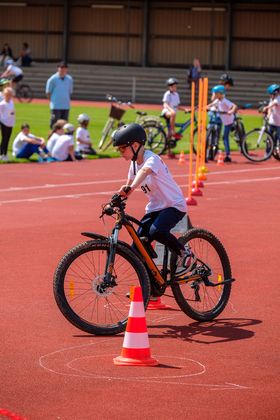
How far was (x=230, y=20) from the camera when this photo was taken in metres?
57.9

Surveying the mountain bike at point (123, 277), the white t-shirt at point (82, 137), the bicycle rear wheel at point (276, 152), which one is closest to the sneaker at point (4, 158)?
the white t-shirt at point (82, 137)

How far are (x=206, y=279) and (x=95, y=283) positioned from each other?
1.11 meters

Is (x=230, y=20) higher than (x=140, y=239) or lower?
higher

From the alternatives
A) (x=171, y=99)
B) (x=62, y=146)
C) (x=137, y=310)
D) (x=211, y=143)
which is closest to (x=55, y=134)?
(x=62, y=146)

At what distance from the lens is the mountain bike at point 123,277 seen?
9.56 meters

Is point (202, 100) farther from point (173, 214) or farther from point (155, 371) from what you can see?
point (155, 371)

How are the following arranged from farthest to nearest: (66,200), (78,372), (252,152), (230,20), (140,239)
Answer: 1. (230,20)
2. (252,152)
3. (66,200)
4. (140,239)
5. (78,372)

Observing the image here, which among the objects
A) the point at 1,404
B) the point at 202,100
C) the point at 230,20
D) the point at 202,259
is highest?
the point at 230,20

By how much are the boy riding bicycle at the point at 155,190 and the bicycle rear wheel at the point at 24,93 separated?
140ft

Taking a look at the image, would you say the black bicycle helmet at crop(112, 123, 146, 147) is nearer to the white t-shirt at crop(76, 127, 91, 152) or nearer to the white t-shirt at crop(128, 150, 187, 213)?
the white t-shirt at crop(128, 150, 187, 213)

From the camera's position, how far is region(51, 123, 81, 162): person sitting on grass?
1019 inches

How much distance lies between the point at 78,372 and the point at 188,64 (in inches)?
2040

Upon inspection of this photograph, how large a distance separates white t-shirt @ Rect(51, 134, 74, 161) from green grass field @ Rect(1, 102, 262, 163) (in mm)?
597

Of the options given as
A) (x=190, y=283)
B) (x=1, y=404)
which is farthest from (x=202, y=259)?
(x=1, y=404)
